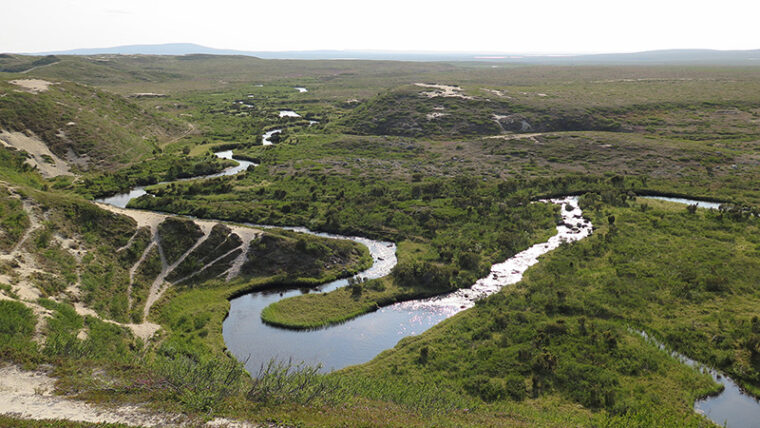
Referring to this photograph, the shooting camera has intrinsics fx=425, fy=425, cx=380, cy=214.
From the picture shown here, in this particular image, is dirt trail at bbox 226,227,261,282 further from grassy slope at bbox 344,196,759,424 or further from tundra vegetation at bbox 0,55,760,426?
grassy slope at bbox 344,196,759,424

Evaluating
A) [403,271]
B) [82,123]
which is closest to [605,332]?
[403,271]

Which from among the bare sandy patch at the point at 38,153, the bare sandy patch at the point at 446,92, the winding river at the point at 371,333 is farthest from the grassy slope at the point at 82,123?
the bare sandy patch at the point at 446,92

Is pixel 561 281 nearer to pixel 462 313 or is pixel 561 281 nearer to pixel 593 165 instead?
pixel 462 313

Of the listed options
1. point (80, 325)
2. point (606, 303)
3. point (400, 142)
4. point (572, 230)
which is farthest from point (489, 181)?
point (80, 325)

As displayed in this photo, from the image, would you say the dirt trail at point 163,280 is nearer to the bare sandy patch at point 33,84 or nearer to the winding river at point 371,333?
the winding river at point 371,333

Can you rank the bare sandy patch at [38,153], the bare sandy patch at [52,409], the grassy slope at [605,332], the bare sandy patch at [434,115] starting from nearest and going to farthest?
the bare sandy patch at [52,409], the grassy slope at [605,332], the bare sandy patch at [38,153], the bare sandy patch at [434,115]

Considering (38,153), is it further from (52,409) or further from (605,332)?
(605,332)

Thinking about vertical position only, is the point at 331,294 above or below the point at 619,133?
below
